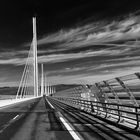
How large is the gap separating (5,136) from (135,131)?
16.1 ft

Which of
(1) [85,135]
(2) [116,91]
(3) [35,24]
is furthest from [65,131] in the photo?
(3) [35,24]

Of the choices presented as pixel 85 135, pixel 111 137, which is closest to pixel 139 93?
pixel 111 137

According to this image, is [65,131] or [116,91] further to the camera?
[116,91]

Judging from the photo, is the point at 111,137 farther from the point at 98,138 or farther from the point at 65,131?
the point at 65,131

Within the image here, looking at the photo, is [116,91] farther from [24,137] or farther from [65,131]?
[24,137]

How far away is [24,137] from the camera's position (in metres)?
10.7

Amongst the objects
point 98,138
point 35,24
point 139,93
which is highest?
point 35,24

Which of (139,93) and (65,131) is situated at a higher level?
(139,93)

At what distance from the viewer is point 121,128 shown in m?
12.6

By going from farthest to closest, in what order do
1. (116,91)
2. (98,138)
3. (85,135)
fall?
(116,91)
(85,135)
(98,138)

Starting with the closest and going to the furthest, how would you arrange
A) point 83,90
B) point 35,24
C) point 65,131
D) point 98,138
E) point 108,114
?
1. point 98,138
2. point 65,131
3. point 108,114
4. point 83,90
5. point 35,24

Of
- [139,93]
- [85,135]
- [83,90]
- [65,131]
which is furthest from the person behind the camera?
[83,90]

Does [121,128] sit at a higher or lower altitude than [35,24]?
lower

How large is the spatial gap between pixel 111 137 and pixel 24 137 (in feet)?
10.4
